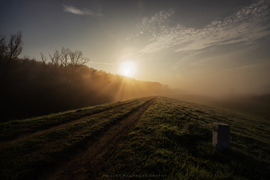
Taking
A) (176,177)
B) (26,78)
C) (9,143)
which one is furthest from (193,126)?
(26,78)

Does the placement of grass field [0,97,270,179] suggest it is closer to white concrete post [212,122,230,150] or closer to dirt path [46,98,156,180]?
dirt path [46,98,156,180]

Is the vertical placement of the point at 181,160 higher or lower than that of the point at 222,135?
lower

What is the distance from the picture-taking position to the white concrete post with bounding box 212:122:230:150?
16.9ft

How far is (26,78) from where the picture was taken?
91.9 feet

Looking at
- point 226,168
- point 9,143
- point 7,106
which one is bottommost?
point 7,106

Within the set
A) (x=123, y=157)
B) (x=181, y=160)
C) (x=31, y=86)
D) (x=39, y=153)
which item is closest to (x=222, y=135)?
(x=181, y=160)

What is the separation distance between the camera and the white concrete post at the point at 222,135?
16.9 feet

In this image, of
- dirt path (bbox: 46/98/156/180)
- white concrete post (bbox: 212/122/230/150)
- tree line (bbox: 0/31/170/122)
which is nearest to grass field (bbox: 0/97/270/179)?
dirt path (bbox: 46/98/156/180)

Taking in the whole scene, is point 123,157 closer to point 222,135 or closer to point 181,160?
point 181,160

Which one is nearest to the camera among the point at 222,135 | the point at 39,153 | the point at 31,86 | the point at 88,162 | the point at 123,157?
the point at 88,162

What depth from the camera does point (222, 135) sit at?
5.26 meters

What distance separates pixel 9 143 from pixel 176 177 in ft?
31.8

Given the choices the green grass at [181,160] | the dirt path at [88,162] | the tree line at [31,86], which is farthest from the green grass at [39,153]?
the tree line at [31,86]

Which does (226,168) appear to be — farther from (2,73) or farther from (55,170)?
(2,73)
